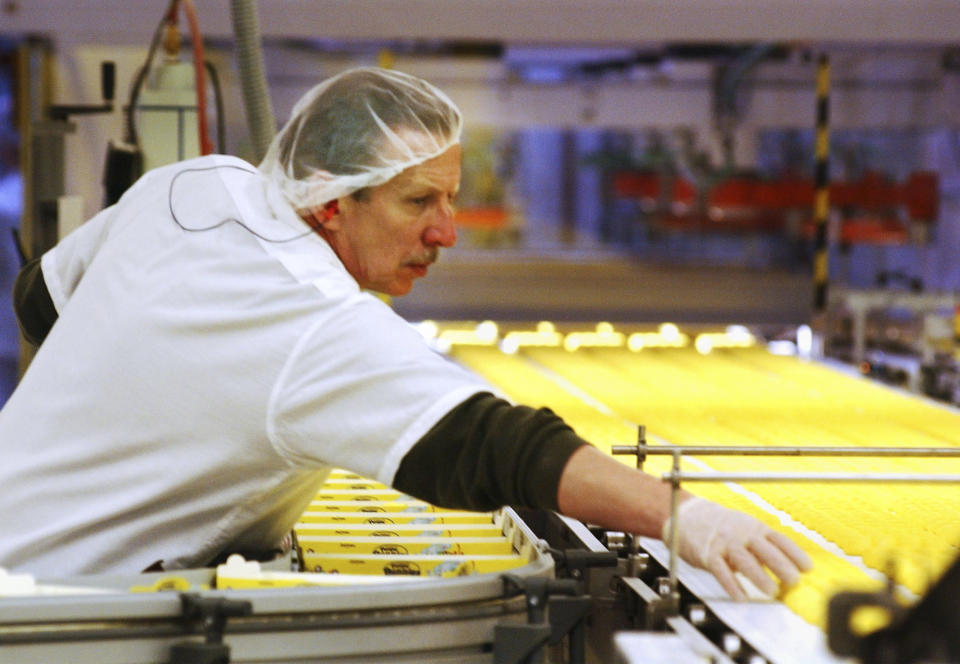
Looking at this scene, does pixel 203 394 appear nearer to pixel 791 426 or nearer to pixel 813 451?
pixel 813 451

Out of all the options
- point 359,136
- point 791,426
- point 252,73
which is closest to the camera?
point 359,136

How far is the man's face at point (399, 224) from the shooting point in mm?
1862

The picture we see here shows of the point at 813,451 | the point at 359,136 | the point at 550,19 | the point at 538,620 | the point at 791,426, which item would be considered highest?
the point at 550,19

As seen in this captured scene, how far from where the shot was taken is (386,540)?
2062 mm

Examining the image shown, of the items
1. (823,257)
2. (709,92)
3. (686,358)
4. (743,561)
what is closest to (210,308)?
(743,561)

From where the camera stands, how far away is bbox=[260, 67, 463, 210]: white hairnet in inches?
71.8

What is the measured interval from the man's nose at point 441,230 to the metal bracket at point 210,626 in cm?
70

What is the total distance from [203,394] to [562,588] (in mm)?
559

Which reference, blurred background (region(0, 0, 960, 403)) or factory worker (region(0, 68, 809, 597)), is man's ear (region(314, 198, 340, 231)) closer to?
factory worker (region(0, 68, 809, 597))

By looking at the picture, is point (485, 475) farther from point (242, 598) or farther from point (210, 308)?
point (210, 308)

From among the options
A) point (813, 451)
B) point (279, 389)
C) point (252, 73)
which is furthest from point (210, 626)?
point (252, 73)

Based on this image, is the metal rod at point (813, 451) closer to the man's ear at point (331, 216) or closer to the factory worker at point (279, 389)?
the factory worker at point (279, 389)

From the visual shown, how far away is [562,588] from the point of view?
1498 mm

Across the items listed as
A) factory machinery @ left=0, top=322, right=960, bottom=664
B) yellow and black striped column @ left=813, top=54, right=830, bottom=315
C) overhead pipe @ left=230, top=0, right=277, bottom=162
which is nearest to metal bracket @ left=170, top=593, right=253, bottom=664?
factory machinery @ left=0, top=322, right=960, bottom=664
